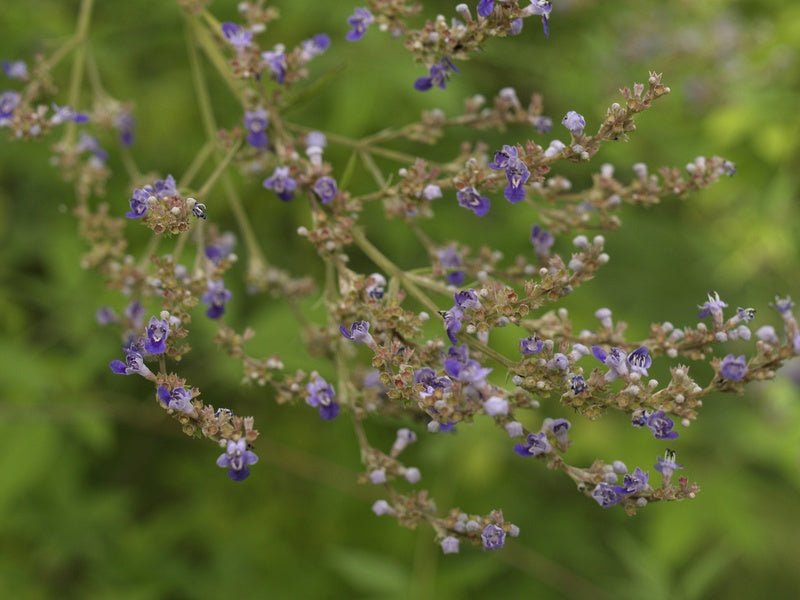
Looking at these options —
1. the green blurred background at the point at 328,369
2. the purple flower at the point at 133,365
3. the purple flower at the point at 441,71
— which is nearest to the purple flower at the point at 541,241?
the purple flower at the point at 441,71

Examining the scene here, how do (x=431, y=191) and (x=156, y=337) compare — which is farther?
(x=431, y=191)

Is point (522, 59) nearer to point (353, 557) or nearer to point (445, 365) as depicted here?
point (353, 557)

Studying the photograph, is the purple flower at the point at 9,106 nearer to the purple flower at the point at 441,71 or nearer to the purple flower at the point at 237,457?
the purple flower at the point at 441,71

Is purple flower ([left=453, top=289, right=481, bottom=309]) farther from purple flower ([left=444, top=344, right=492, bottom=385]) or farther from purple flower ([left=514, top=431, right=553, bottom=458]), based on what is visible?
purple flower ([left=514, top=431, right=553, bottom=458])

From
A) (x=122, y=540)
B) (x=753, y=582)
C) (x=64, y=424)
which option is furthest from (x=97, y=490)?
(x=753, y=582)

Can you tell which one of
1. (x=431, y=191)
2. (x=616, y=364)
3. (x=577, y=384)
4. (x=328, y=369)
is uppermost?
(x=328, y=369)

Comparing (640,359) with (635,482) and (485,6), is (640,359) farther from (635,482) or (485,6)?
(485,6)

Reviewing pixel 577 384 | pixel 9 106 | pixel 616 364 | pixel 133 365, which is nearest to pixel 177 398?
pixel 133 365
